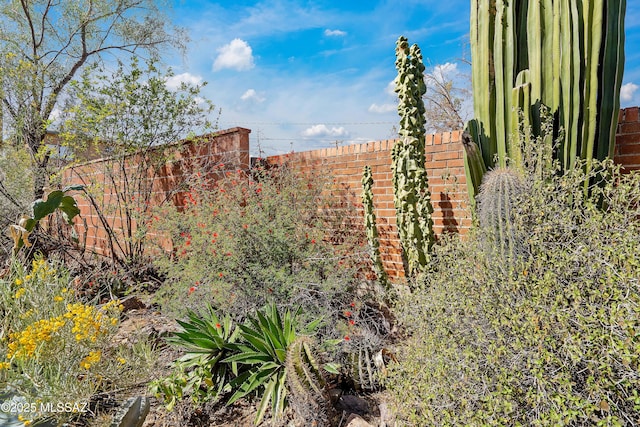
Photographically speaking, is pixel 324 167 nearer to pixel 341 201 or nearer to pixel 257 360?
pixel 341 201

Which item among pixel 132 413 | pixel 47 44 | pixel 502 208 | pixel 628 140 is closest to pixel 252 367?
pixel 132 413

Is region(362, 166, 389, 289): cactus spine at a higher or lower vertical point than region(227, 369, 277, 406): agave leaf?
higher

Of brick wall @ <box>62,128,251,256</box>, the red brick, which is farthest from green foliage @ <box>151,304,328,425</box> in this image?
brick wall @ <box>62,128,251,256</box>

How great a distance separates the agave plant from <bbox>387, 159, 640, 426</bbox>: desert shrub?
866 millimetres

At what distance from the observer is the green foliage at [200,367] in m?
2.77

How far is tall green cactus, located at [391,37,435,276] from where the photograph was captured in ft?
12.8

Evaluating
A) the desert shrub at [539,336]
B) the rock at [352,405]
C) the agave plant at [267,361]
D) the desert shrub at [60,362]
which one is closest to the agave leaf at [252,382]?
the agave plant at [267,361]

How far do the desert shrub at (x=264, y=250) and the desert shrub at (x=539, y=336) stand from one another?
148 cm

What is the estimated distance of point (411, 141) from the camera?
391 cm

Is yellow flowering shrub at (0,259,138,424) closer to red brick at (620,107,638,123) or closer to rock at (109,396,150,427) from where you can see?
rock at (109,396,150,427)

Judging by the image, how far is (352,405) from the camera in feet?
9.46

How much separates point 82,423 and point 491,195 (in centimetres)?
314

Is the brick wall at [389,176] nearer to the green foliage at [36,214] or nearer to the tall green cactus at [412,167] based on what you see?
the tall green cactus at [412,167]

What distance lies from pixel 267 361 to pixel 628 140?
354 cm
